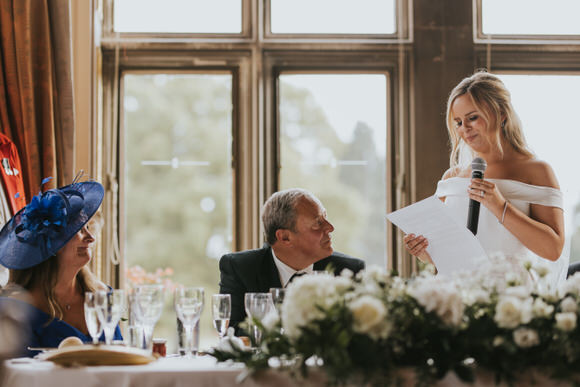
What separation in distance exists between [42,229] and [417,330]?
1.27m

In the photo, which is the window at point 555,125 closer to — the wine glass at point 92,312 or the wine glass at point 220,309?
the wine glass at point 220,309

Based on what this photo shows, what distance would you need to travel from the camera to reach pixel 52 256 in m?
2.16

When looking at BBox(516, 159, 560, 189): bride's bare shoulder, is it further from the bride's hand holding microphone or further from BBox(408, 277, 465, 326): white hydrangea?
BBox(408, 277, 465, 326): white hydrangea

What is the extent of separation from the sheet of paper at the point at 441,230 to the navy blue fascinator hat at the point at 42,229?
1.01 metres

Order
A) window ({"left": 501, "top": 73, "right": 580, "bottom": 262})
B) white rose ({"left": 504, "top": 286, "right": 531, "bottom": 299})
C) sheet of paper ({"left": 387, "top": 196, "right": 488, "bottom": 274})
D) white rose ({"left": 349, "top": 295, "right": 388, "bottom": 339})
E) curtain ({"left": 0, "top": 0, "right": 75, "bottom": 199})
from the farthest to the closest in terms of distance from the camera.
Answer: window ({"left": 501, "top": 73, "right": 580, "bottom": 262})
curtain ({"left": 0, "top": 0, "right": 75, "bottom": 199})
sheet of paper ({"left": 387, "top": 196, "right": 488, "bottom": 274})
white rose ({"left": 504, "top": 286, "right": 531, "bottom": 299})
white rose ({"left": 349, "top": 295, "right": 388, "bottom": 339})

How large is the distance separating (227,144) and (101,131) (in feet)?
2.16

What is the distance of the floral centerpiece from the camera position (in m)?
1.24

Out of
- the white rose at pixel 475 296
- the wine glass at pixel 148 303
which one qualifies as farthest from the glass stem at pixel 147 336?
the white rose at pixel 475 296

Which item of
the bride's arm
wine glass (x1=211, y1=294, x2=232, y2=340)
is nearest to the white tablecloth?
wine glass (x1=211, y1=294, x2=232, y2=340)

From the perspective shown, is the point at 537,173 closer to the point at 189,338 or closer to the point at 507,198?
the point at 507,198

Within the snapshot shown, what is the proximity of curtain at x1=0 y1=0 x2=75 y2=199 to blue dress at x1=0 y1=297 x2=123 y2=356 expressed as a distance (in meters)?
1.19

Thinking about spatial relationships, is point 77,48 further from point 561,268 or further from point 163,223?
point 561,268

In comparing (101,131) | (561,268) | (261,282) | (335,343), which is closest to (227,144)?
(101,131)

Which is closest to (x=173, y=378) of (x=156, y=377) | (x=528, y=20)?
(x=156, y=377)
